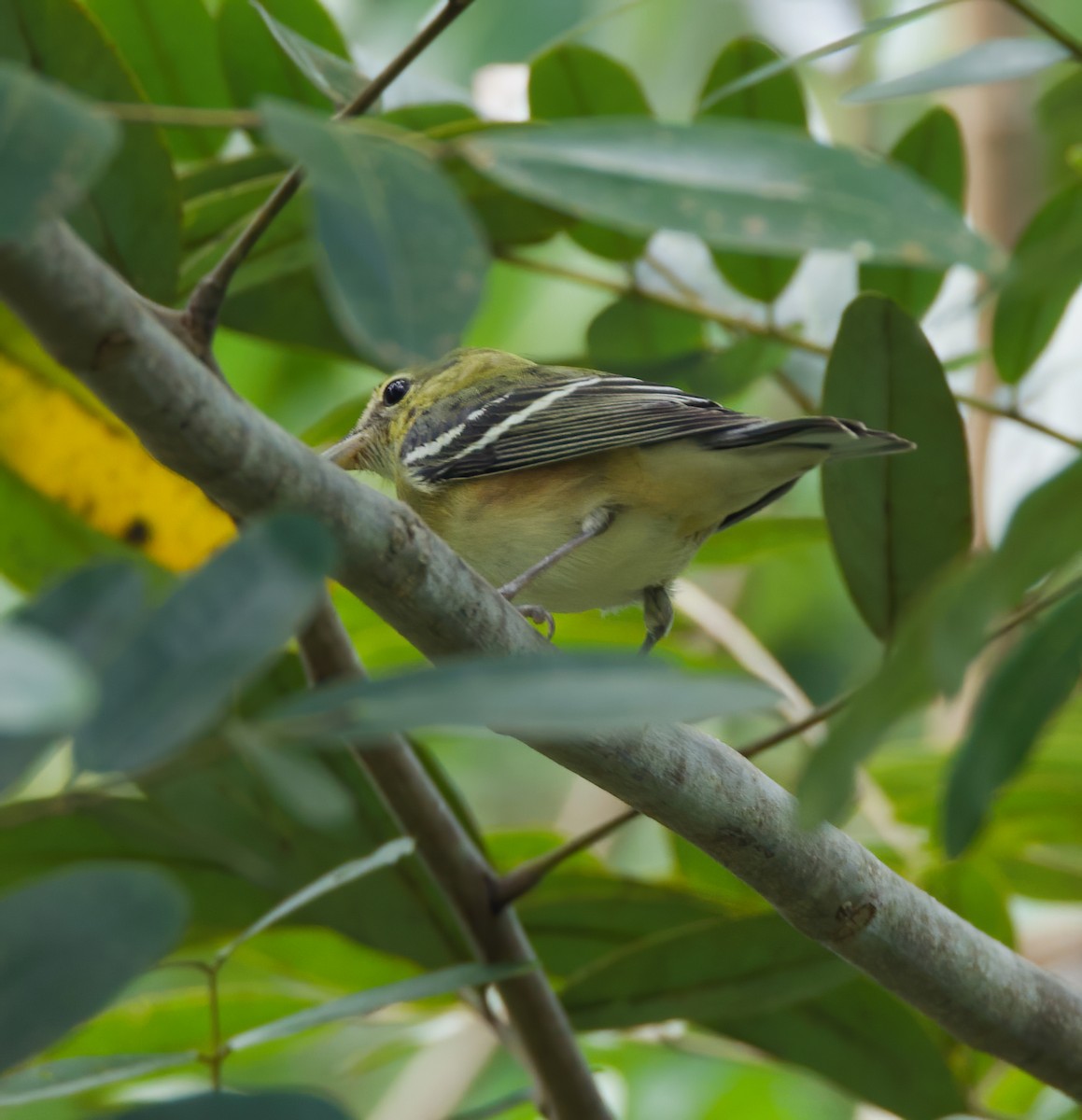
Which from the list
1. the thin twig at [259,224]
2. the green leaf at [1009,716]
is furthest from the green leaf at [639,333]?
the green leaf at [1009,716]

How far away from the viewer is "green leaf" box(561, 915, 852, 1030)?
5.03 ft

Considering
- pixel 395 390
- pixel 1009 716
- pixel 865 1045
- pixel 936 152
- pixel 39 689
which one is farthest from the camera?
pixel 395 390

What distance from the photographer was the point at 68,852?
168 cm

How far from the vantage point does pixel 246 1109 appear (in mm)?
654

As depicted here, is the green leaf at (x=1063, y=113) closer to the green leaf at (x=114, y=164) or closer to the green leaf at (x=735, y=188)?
the green leaf at (x=114, y=164)

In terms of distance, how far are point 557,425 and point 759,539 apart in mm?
408

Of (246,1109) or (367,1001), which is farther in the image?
(367,1001)

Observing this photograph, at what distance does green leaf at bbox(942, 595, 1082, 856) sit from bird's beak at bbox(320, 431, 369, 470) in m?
1.61

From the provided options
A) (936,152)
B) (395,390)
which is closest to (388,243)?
(936,152)

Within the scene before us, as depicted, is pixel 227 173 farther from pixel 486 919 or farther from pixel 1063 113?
pixel 1063 113

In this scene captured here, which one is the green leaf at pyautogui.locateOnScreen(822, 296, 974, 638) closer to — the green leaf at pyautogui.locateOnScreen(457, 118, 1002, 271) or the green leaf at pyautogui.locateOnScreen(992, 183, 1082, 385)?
the green leaf at pyautogui.locateOnScreen(992, 183, 1082, 385)

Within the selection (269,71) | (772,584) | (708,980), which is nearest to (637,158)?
(708,980)

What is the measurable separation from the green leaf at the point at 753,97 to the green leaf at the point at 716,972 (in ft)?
3.09

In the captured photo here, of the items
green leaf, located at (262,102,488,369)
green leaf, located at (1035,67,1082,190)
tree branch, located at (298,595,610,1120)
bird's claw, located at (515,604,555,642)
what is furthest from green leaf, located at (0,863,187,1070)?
green leaf, located at (1035,67,1082,190)
